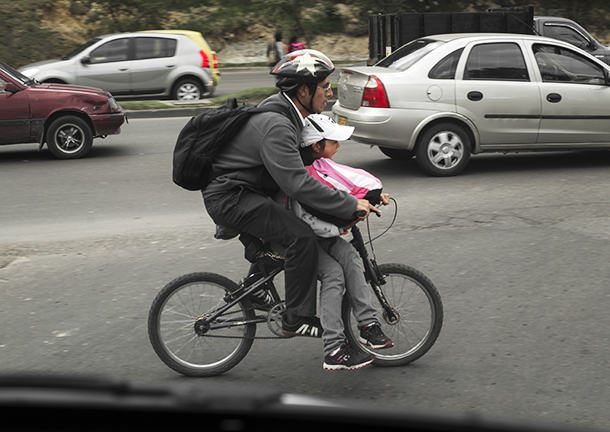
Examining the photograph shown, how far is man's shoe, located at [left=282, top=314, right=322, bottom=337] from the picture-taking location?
384cm

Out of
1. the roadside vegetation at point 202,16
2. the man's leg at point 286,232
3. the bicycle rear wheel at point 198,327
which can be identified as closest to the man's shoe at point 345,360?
the man's leg at point 286,232

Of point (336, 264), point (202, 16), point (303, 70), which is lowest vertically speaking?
point (336, 264)

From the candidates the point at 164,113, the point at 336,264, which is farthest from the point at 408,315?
the point at 164,113

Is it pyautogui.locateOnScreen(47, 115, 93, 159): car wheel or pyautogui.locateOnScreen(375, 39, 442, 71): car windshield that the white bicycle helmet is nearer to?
pyautogui.locateOnScreen(375, 39, 442, 71): car windshield

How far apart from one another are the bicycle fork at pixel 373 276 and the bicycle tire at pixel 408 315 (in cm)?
2

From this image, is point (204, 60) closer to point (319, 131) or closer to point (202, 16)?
point (319, 131)

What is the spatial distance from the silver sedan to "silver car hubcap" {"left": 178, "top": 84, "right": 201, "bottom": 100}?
28.3 feet

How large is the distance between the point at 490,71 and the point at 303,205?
6.25 metres

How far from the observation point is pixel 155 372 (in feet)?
Result: 13.4

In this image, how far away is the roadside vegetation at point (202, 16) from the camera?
28078 millimetres

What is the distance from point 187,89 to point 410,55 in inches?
357

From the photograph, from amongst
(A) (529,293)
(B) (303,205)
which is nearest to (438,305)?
(B) (303,205)

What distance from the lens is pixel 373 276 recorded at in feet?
13.1

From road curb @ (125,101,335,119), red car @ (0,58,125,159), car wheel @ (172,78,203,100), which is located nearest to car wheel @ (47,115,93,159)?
red car @ (0,58,125,159)
